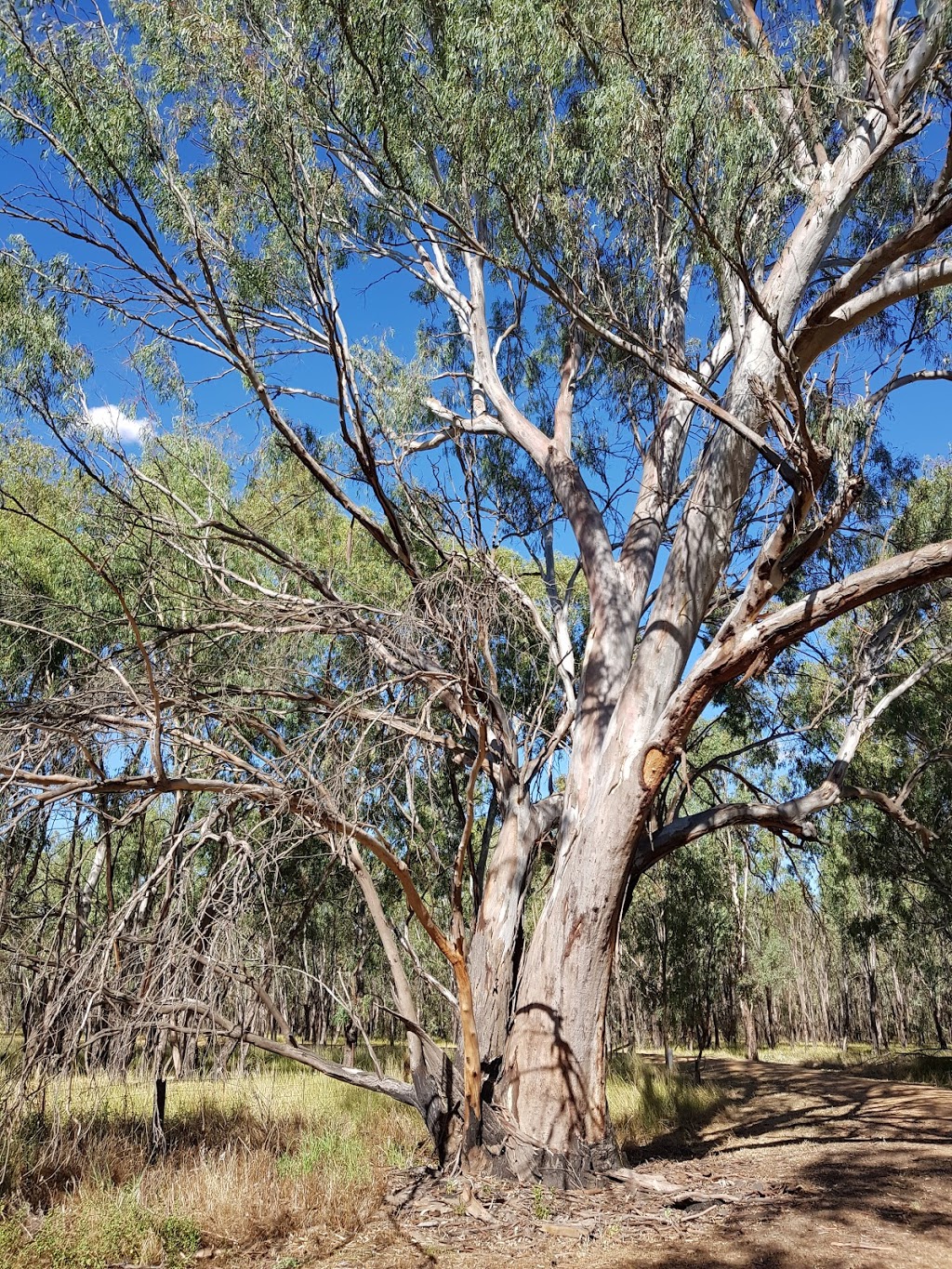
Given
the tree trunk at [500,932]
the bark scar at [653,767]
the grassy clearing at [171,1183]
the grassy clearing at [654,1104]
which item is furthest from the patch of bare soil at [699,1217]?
the bark scar at [653,767]

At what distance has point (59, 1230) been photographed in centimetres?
344

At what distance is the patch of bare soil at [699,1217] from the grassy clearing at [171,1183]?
186 millimetres

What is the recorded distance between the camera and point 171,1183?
13.7 ft

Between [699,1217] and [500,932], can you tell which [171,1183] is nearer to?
[500,932]

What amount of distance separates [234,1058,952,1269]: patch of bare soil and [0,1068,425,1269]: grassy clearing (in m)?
0.19

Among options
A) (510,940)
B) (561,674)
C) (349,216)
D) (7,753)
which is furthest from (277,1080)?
(349,216)

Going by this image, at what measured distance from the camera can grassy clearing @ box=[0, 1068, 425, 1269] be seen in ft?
10.9

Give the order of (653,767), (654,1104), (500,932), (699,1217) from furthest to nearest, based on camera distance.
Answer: (654,1104) < (500,932) < (653,767) < (699,1217)

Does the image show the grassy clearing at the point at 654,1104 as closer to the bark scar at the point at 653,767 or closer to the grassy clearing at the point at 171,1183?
the grassy clearing at the point at 171,1183

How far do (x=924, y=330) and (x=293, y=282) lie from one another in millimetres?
4519

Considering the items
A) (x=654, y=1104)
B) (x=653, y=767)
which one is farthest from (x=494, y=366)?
(x=654, y=1104)

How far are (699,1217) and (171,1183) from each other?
2.33 metres

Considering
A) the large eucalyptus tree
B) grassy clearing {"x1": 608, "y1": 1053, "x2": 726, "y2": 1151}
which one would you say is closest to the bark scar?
the large eucalyptus tree

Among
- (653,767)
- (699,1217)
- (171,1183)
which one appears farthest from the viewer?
(653,767)
